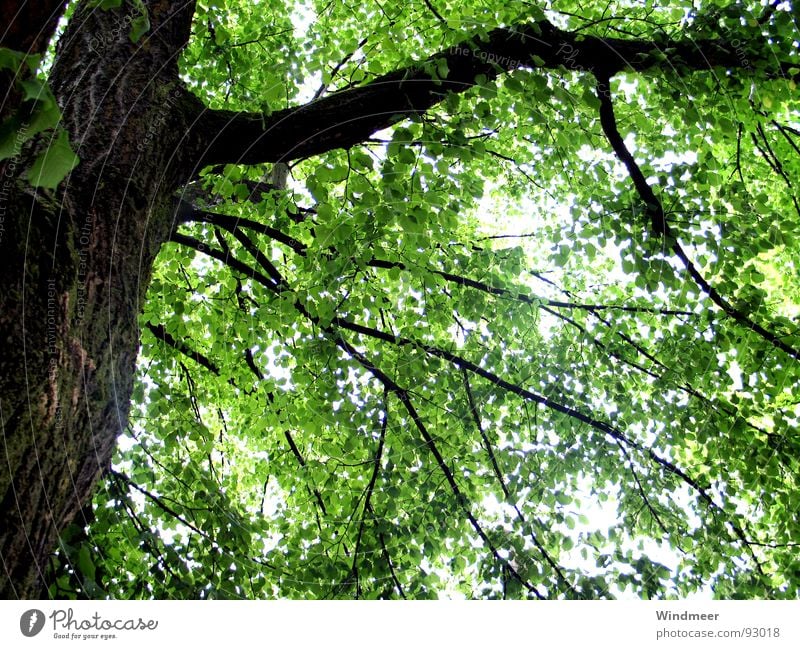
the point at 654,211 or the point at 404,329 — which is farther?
the point at 404,329

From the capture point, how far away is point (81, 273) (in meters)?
2.37

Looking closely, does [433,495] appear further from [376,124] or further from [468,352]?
[376,124]

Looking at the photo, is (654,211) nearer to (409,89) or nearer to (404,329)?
(409,89)

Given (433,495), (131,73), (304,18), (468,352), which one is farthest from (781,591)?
(304,18)

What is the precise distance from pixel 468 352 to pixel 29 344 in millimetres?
3330

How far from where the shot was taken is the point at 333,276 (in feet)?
13.6

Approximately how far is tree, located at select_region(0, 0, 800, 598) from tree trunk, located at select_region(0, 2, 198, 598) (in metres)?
0.01

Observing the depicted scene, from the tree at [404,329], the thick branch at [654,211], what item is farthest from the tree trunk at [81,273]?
the thick branch at [654,211]

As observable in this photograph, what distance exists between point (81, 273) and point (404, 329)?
10.6 ft

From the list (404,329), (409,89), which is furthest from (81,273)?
(404,329)

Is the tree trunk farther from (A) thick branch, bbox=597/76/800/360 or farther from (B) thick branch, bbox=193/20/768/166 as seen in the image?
(A) thick branch, bbox=597/76/800/360

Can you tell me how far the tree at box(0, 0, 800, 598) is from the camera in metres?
2.37

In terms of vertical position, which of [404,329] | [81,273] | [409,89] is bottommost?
[81,273]

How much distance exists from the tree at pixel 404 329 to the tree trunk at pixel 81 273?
10 mm
